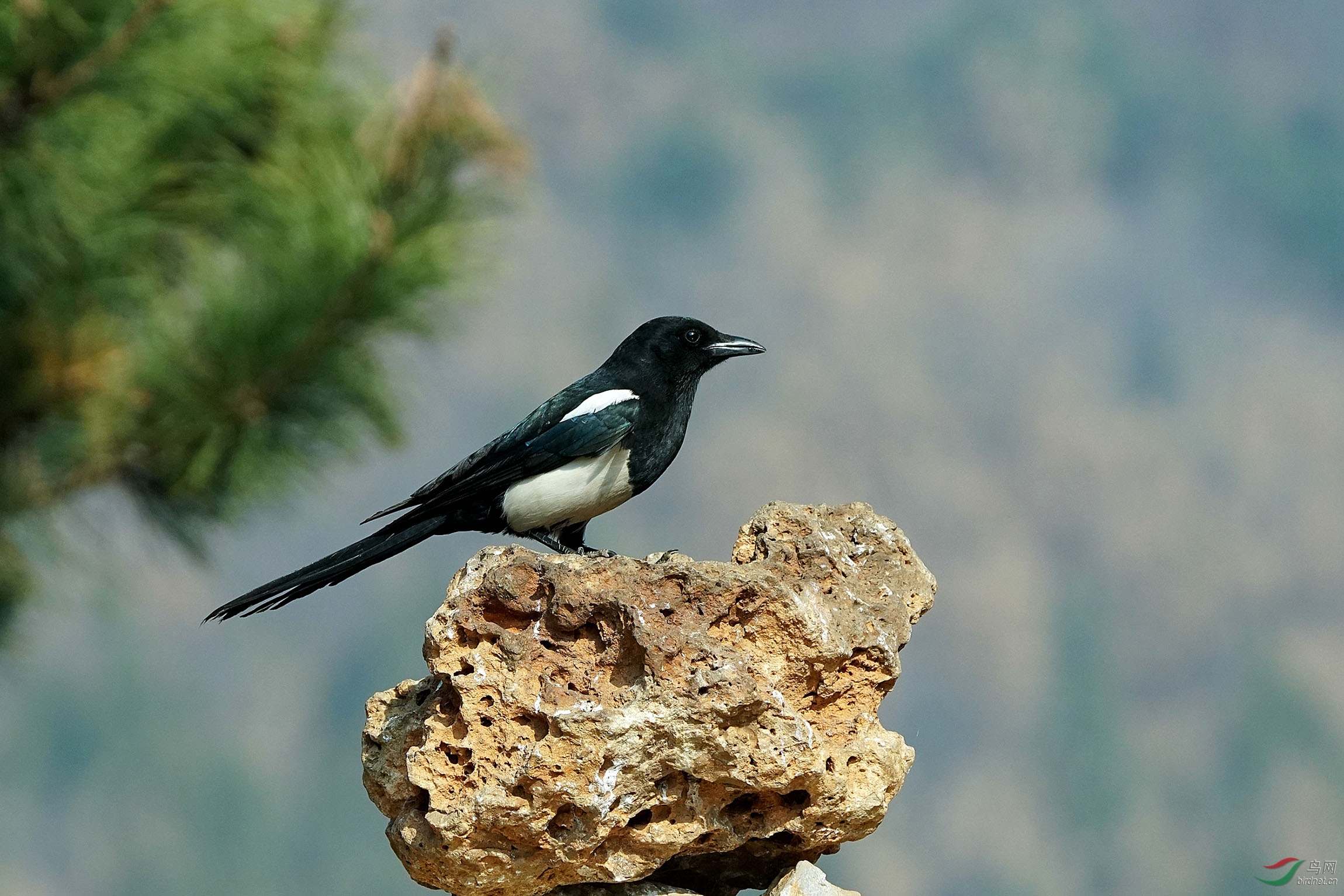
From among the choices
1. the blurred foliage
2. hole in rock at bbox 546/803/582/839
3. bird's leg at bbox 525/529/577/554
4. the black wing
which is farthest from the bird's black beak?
hole in rock at bbox 546/803/582/839

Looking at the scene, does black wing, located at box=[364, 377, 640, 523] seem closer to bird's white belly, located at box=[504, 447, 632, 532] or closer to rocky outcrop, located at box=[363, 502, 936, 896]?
bird's white belly, located at box=[504, 447, 632, 532]

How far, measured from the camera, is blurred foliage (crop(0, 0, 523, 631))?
584 cm

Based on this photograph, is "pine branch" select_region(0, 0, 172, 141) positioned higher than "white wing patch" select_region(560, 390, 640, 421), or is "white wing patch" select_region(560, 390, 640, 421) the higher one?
"pine branch" select_region(0, 0, 172, 141)

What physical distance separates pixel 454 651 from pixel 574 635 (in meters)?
0.33

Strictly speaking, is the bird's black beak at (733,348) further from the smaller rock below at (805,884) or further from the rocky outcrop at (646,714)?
the smaller rock below at (805,884)

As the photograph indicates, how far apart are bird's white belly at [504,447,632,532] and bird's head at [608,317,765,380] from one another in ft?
1.28

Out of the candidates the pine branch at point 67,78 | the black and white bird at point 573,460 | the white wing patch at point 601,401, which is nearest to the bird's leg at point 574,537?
the black and white bird at point 573,460

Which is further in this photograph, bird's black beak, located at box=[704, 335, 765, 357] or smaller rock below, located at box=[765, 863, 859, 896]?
bird's black beak, located at box=[704, 335, 765, 357]

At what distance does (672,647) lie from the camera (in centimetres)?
340

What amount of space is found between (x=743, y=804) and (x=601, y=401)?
1.72 metres

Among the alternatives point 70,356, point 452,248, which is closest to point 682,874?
point 452,248

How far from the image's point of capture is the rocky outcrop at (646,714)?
134 inches

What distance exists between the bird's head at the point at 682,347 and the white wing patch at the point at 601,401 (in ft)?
0.58

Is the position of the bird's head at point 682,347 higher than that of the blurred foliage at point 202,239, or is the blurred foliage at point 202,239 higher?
the blurred foliage at point 202,239
